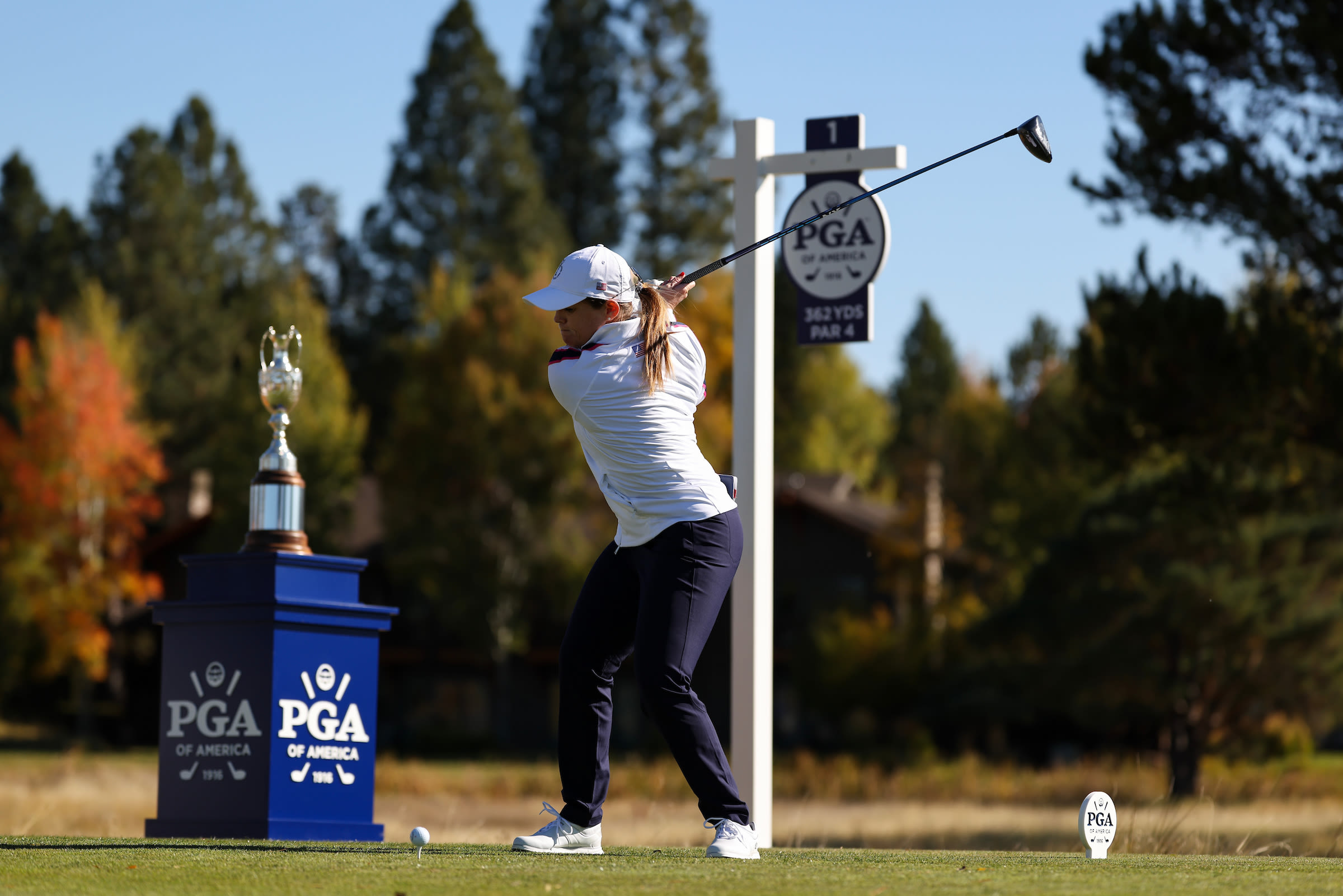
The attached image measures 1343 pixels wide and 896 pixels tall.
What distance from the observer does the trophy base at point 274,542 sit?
8.12m

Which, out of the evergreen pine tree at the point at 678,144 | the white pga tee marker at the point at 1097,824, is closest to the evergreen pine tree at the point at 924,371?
the evergreen pine tree at the point at 678,144

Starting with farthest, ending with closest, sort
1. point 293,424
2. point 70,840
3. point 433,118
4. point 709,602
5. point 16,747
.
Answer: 1. point 433,118
2. point 293,424
3. point 16,747
4. point 70,840
5. point 709,602

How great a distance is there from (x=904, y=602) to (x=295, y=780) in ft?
115

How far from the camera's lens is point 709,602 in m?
5.66

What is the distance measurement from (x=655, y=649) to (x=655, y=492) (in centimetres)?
50

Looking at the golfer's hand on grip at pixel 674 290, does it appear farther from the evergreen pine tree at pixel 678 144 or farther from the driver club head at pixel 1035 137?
the evergreen pine tree at pixel 678 144

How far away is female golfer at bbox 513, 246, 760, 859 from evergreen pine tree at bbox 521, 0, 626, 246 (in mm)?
49205

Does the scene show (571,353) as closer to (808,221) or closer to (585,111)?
(808,221)

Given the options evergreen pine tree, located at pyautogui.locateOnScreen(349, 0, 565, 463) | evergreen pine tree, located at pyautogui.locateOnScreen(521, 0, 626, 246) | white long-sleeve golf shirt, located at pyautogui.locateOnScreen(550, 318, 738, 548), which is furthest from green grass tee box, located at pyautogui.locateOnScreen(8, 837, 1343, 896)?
evergreen pine tree, located at pyautogui.locateOnScreen(521, 0, 626, 246)

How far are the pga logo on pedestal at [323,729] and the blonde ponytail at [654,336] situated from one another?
9.72 feet

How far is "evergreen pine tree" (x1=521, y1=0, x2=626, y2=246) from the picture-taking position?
181ft

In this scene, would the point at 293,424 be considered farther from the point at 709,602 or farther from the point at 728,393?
the point at 709,602

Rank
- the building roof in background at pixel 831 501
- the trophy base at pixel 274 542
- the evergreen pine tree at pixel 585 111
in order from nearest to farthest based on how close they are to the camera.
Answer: the trophy base at pixel 274 542, the building roof in background at pixel 831 501, the evergreen pine tree at pixel 585 111

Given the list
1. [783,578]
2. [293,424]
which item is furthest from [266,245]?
[783,578]
